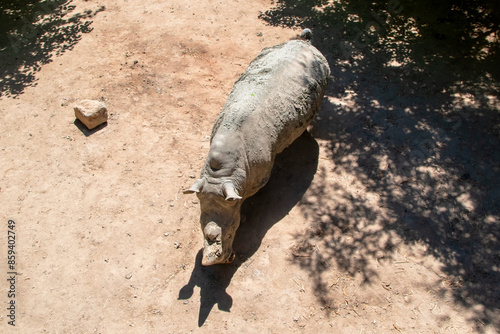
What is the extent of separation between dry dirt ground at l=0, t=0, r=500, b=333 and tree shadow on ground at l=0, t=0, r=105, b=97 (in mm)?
66

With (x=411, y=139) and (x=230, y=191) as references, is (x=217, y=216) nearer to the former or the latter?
(x=230, y=191)

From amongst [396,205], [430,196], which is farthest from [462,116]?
[396,205]

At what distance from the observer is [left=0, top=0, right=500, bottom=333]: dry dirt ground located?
618 centimetres

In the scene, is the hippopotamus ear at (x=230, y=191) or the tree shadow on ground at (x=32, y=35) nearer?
the hippopotamus ear at (x=230, y=191)

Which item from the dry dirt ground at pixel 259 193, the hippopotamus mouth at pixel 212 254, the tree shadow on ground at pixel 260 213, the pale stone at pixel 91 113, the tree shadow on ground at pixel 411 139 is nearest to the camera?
the hippopotamus mouth at pixel 212 254

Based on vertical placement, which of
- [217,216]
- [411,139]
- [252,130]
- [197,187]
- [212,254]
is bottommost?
[411,139]

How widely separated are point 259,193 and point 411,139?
151 inches

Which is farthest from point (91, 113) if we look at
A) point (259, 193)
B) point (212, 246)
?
point (212, 246)

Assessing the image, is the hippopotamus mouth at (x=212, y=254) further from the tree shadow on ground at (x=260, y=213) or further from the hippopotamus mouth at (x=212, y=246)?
the tree shadow on ground at (x=260, y=213)

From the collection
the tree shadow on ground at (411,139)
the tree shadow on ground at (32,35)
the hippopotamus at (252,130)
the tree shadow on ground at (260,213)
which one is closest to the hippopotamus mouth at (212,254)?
the hippopotamus at (252,130)

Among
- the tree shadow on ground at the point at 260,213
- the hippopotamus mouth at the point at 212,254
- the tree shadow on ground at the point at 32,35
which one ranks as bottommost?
the tree shadow on ground at the point at 260,213

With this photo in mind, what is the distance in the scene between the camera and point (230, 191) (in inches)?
225

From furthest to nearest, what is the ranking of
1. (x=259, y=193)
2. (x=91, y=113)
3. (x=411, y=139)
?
(x=91, y=113) < (x=411, y=139) < (x=259, y=193)

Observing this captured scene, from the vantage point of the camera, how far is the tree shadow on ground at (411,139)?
22.1 feet
